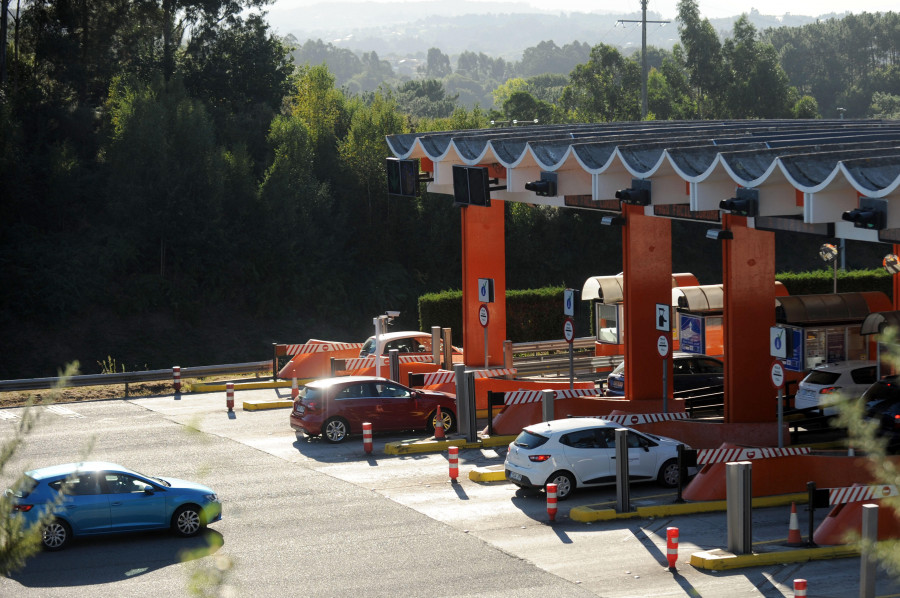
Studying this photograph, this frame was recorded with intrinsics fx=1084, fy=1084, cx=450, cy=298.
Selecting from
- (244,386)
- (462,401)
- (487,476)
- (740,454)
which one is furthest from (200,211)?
(740,454)

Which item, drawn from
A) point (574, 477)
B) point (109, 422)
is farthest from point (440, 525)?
point (109, 422)

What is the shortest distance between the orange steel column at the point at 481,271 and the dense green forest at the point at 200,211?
71.9ft

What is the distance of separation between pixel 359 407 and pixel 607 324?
14.1m

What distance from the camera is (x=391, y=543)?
15.6 m

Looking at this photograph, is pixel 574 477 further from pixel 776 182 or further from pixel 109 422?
pixel 109 422

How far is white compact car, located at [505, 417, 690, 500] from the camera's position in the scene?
17.7 metres

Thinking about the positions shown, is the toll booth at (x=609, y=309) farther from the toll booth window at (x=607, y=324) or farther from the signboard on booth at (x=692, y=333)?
the signboard on booth at (x=692, y=333)

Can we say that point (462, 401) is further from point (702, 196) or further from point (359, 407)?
point (702, 196)

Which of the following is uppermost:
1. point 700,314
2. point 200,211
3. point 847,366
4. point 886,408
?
point 200,211

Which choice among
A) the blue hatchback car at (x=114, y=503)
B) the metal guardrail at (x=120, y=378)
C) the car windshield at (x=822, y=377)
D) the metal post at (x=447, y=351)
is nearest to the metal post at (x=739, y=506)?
the blue hatchback car at (x=114, y=503)

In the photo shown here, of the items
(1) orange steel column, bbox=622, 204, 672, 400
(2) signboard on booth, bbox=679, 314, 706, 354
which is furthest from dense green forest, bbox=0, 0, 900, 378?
(1) orange steel column, bbox=622, 204, 672, 400

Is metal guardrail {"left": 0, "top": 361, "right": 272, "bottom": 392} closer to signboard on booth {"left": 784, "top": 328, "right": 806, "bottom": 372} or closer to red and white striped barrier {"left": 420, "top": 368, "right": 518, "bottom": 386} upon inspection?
red and white striped barrier {"left": 420, "top": 368, "right": 518, "bottom": 386}

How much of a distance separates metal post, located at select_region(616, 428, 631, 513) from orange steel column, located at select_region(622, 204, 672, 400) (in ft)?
22.2

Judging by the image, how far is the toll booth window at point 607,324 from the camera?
34.4m
